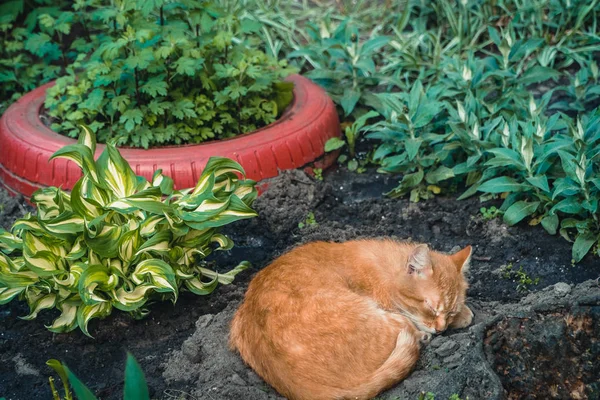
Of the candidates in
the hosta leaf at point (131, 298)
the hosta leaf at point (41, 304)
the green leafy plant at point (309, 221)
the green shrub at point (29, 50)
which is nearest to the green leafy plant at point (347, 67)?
the green leafy plant at point (309, 221)

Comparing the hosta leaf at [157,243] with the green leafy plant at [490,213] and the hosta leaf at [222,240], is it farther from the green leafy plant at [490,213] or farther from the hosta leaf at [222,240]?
the green leafy plant at [490,213]

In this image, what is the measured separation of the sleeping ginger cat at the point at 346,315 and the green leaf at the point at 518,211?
85 centimetres

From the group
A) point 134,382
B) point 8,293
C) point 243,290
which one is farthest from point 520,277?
point 8,293

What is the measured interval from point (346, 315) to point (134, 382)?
4.09 feet

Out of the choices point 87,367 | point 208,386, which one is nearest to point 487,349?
point 208,386

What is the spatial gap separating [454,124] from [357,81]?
1.26 m

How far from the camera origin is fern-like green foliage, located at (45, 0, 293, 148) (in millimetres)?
4953

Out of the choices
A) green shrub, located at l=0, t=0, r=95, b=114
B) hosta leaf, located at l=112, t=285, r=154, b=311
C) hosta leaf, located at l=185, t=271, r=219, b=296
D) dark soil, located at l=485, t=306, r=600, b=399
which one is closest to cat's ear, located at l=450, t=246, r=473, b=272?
dark soil, located at l=485, t=306, r=600, b=399

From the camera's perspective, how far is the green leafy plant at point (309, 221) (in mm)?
5062

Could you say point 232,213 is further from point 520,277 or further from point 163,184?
point 520,277

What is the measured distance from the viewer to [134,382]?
2740 millimetres

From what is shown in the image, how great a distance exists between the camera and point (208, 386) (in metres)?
3.68

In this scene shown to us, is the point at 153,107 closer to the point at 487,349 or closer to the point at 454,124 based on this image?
the point at 454,124

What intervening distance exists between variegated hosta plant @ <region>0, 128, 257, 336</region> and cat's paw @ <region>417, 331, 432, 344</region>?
114 cm
